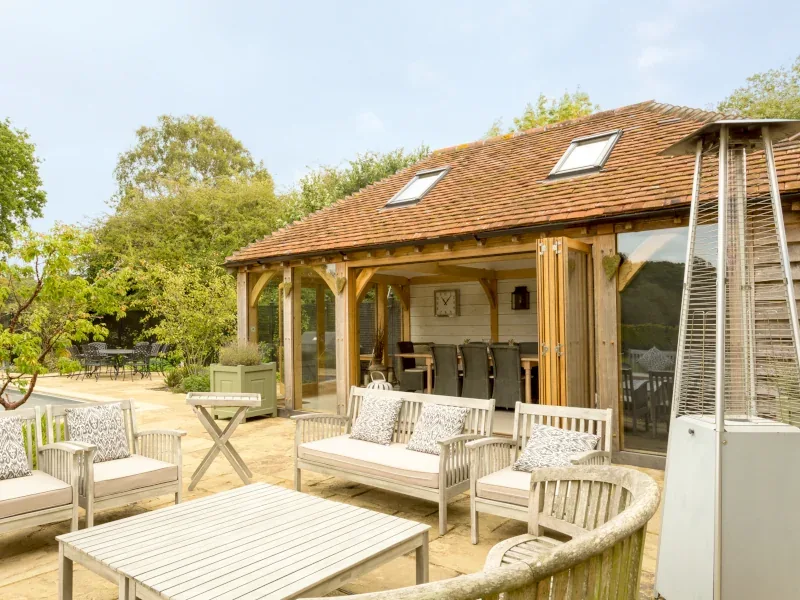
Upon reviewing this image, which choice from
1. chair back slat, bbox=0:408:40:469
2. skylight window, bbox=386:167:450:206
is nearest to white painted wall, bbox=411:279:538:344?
skylight window, bbox=386:167:450:206

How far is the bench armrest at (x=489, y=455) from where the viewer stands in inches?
153

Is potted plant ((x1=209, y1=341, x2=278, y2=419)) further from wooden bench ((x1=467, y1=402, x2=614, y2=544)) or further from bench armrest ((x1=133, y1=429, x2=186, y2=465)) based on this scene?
wooden bench ((x1=467, y1=402, x2=614, y2=544))

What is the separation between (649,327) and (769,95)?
22055 mm

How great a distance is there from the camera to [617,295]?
5.87 meters

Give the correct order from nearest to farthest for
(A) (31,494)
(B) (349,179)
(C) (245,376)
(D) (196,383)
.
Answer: (A) (31,494) → (C) (245,376) → (D) (196,383) → (B) (349,179)

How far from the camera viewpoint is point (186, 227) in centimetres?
1966

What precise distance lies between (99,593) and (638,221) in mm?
5485

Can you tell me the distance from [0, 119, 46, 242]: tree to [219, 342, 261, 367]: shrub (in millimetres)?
15830

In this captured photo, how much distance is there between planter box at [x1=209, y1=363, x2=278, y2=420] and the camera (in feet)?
27.4

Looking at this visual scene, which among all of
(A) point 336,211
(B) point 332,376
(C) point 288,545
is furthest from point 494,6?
(C) point 288,545

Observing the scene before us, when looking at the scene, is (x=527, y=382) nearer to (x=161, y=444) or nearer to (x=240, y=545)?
(x=161, y=444)

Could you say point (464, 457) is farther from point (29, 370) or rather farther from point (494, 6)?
point (494, 6)

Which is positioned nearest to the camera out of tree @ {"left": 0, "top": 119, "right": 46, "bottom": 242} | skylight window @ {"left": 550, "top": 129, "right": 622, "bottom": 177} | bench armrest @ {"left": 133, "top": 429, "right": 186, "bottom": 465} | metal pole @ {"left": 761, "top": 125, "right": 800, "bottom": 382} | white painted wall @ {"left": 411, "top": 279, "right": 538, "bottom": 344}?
metal pole @ {"left": 761, "top": 125, "right": 800, "bottom": 382}

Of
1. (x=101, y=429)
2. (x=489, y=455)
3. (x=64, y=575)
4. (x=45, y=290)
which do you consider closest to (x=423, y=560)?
(x=489, y=455)
